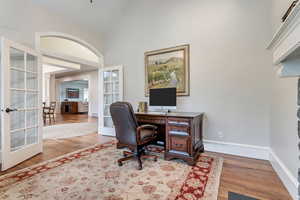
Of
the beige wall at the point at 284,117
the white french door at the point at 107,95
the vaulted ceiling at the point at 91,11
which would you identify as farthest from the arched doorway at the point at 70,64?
the beige wall at the point at 284,117

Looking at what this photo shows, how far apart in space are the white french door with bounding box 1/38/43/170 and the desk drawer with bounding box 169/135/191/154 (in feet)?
8.22

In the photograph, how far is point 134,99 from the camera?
388 cm

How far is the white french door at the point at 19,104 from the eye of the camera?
7.04 feet

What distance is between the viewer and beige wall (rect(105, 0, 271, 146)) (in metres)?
2.54

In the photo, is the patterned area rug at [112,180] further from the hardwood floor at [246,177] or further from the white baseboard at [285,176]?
the white baseboard at [285,176]

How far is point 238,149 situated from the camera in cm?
270

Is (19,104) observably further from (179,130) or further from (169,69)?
(169,69)

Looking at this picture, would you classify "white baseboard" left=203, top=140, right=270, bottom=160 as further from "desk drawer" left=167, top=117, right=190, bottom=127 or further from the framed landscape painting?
the framed landscape painting

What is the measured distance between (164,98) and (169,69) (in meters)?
0.76

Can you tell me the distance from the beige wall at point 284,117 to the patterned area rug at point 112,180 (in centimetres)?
81

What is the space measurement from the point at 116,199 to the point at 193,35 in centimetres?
313

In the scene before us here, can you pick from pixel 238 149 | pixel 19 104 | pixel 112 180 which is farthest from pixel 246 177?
pixel 19 104

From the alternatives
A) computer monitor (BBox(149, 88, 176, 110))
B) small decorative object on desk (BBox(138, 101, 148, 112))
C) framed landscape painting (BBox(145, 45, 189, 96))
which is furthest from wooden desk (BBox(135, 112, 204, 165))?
framed landscape painting (BBox(145, 45, 189, 96))

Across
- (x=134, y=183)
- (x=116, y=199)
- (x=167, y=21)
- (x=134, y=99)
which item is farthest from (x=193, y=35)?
(x=116, y=199)
